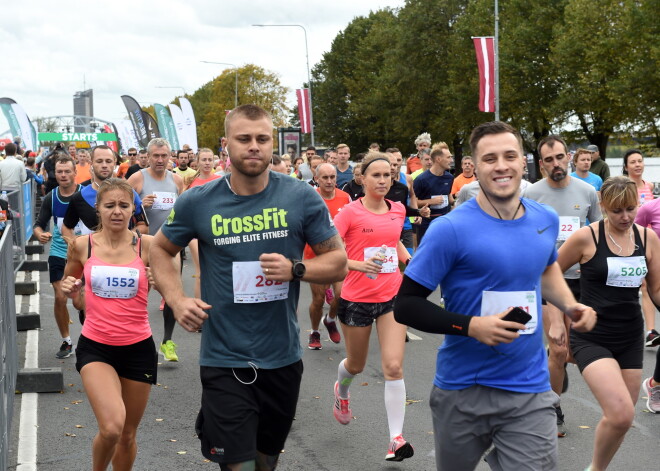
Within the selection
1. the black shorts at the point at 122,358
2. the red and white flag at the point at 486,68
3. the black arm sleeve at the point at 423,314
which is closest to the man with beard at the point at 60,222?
the black shorts at the point at 122,358

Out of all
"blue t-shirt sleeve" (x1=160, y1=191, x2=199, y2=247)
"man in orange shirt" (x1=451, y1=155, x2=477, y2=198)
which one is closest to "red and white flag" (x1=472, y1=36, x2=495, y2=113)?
"man in orange shirt" (x1=451, y1=155, x2=477, y2=198)

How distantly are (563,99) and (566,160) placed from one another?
37.0 meters

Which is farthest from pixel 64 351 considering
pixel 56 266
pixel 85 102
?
pixel 85 102

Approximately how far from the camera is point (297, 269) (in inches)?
150

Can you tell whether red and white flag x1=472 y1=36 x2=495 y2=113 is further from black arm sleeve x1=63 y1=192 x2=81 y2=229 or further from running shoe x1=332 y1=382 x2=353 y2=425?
running shoe x1=332 y1=382 x2=353 y2=425

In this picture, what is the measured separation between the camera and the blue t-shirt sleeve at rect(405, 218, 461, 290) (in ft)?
11.7

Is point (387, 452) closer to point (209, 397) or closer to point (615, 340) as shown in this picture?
point (615, 340)

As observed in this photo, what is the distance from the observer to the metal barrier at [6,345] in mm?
5246

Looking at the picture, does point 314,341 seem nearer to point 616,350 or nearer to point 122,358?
point 122,358

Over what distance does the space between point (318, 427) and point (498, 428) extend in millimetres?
3313

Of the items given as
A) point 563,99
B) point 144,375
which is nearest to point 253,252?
point 144,375

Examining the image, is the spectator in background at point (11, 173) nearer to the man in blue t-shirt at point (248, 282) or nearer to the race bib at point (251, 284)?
the man in blue t-shirt at point (248, 282)

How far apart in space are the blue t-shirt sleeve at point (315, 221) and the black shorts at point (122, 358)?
1.63 metres

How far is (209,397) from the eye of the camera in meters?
3.98
